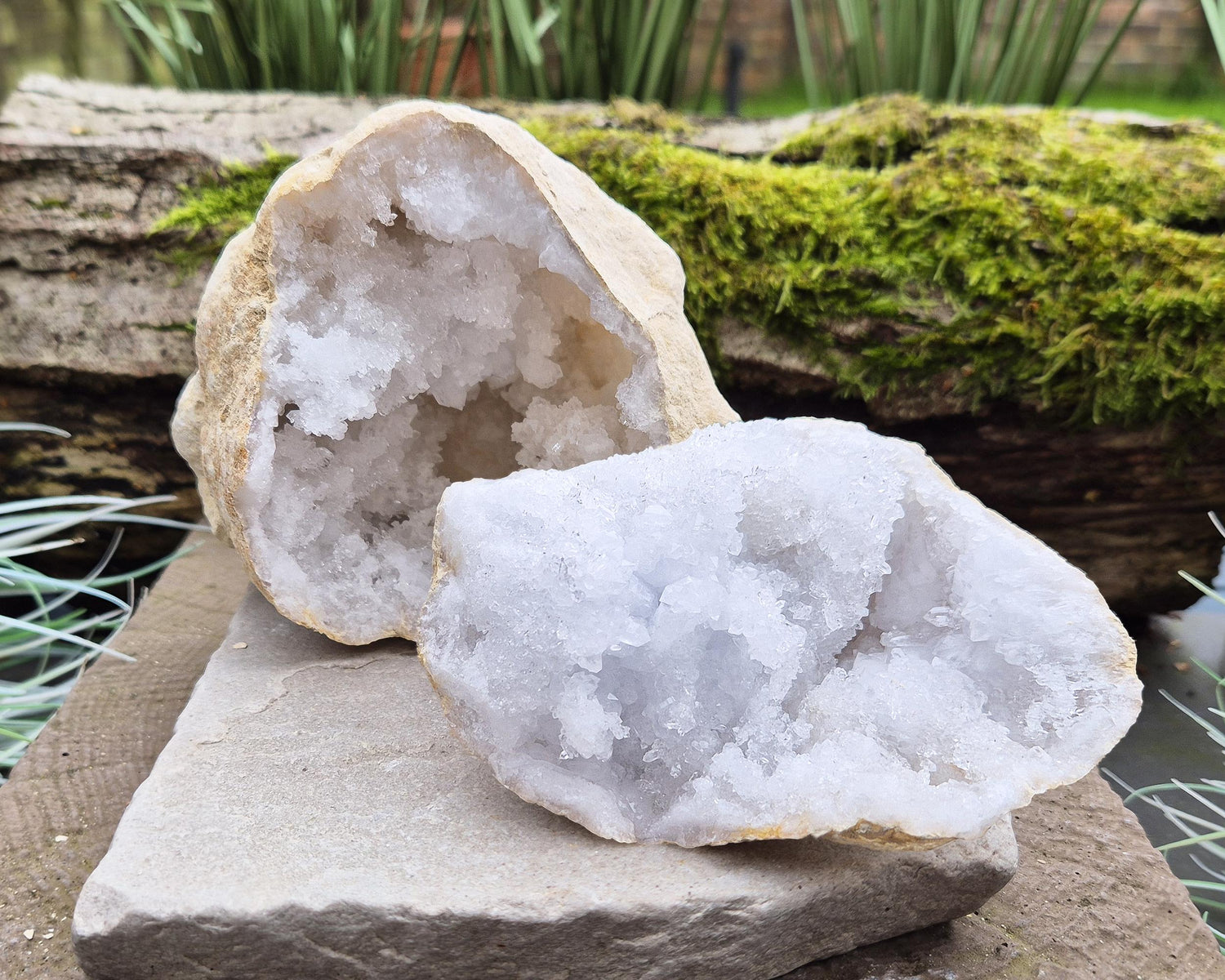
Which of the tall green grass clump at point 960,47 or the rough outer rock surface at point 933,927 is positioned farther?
the tall green grass clump at point 960,47

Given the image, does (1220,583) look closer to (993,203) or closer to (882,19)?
(993,203)

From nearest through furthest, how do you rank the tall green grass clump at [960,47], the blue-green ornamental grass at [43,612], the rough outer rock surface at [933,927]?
the rough outer rock surface at [933,927], the blue-green ornamental grass at [43,612], the tall green grass clump at [960,47]

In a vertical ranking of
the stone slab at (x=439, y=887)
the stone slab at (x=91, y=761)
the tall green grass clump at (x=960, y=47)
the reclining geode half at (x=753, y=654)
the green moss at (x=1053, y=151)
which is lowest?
the stone slab at (x=91, y=761)

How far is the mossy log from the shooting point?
1688mm

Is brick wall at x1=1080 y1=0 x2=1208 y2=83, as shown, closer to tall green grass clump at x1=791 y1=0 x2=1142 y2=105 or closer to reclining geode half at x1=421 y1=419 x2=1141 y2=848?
tall green grass clump at x1=791 y1=0 x2=1142 y2=105

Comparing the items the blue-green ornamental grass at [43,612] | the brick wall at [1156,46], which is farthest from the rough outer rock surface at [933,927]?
the brick wall at [1156,46]

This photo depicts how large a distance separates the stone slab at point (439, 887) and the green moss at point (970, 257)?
2.98 ft

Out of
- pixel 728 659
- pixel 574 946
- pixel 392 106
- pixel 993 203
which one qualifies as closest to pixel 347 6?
pixel 392 106

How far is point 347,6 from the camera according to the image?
2.37 m

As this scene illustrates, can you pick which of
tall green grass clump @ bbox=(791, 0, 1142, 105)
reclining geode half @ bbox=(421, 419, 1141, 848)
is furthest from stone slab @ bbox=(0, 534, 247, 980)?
tall green grass clump @ bbox=(791, 0, 1142, 105)

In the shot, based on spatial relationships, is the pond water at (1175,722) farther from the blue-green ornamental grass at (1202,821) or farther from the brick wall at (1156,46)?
the brick wall at (1156,46)

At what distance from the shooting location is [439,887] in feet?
2.99

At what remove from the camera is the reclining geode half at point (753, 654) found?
0.93 meters

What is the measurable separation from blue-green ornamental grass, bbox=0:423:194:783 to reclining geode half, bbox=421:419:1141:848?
81 centimetres
